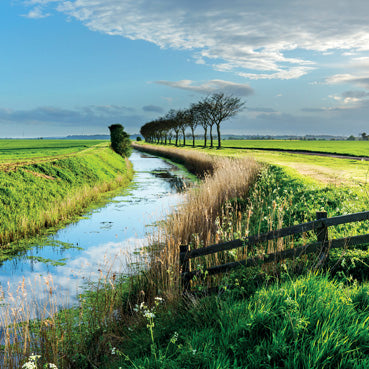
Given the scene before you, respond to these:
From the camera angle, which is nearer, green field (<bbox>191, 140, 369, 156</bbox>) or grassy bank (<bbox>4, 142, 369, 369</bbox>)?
grassy bank (<bbox>4, 142, 369, 369</bbox>)

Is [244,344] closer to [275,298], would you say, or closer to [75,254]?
[275,298]

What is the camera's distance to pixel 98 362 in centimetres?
434

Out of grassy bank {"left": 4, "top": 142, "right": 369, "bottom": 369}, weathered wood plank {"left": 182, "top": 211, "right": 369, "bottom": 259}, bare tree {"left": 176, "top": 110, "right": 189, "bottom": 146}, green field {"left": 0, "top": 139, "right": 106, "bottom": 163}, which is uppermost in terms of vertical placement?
bare tree {"left": 176, "top": 110, "right": 189, "bottom": 146}

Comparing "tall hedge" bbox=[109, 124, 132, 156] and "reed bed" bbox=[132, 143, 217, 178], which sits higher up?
"tall hedge" bbox=[109, 124, 132, 156]

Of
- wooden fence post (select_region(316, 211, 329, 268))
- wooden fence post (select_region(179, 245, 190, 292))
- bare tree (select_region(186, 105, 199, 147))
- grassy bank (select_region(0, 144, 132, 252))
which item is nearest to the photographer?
wooden fence post (select_region(316, 211, 329, 268))

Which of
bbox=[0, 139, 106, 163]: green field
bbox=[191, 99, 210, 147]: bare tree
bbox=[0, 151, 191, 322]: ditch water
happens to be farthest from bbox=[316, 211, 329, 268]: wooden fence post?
bbox=[191, 99, 210, 147]: bare tree

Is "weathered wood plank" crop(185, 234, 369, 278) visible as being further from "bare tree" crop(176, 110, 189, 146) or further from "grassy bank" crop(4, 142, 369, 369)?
"bare tree" crop(176, 110, 189, 146)

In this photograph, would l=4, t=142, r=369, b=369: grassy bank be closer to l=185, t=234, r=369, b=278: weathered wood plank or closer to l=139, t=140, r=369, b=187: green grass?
l=185, t=234, r=369, b=278: weathered wood plank

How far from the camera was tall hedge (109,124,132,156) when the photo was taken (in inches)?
1390

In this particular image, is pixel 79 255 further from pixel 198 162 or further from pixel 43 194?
pixel 198 162

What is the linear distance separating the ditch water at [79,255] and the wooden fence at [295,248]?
140 cm

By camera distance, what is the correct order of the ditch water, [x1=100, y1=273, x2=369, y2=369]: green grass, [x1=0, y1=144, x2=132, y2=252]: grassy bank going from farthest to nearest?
[x1=0, y1=144, x2=132, y2=252]: grassy bank → the ditch water → [x1=100, y1=273, x2=369, y2=369]: green grass

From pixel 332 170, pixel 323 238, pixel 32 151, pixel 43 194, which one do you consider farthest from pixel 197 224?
pixel 32 151

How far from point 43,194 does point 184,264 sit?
395 inches
